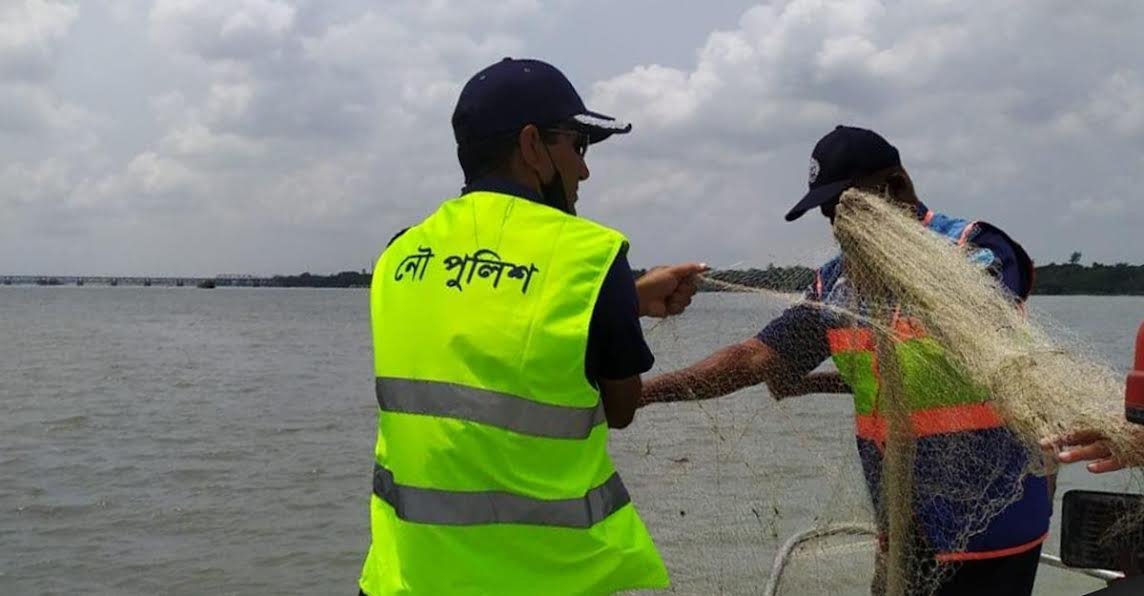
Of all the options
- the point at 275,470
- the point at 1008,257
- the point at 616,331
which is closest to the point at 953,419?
the point at 1008,257

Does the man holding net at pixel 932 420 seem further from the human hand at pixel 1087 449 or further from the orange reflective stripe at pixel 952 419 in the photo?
the human hand at pixel 1087 449

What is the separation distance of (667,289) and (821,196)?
1.84 ft

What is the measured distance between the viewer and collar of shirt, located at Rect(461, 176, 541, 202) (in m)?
2.30

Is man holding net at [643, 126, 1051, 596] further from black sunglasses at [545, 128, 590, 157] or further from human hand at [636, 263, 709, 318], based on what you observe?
black sunglasses at [545, 128, 590, 157]

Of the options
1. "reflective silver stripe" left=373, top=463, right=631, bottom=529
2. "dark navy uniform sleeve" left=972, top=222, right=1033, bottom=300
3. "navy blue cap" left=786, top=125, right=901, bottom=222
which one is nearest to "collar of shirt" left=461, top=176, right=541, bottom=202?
"reflective silver stripe" left=373, top=463, right=631, bottom=529

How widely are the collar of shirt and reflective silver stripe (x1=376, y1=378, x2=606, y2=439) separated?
46 cm

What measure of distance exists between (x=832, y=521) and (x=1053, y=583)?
3.17m

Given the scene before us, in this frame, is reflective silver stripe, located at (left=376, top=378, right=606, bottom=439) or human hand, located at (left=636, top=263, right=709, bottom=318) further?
human hand, located at (left=636, top=263, right=709, bottom=318)

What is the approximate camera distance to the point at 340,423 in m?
20.3

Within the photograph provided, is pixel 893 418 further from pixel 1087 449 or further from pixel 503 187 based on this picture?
pixel 503 187

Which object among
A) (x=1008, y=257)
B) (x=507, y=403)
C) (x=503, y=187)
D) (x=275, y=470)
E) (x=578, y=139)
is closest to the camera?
(x=507, y=403)

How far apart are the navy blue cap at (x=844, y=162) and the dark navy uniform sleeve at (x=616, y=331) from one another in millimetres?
1122

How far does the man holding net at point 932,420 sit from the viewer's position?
2783mm

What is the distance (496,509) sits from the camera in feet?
6.89
